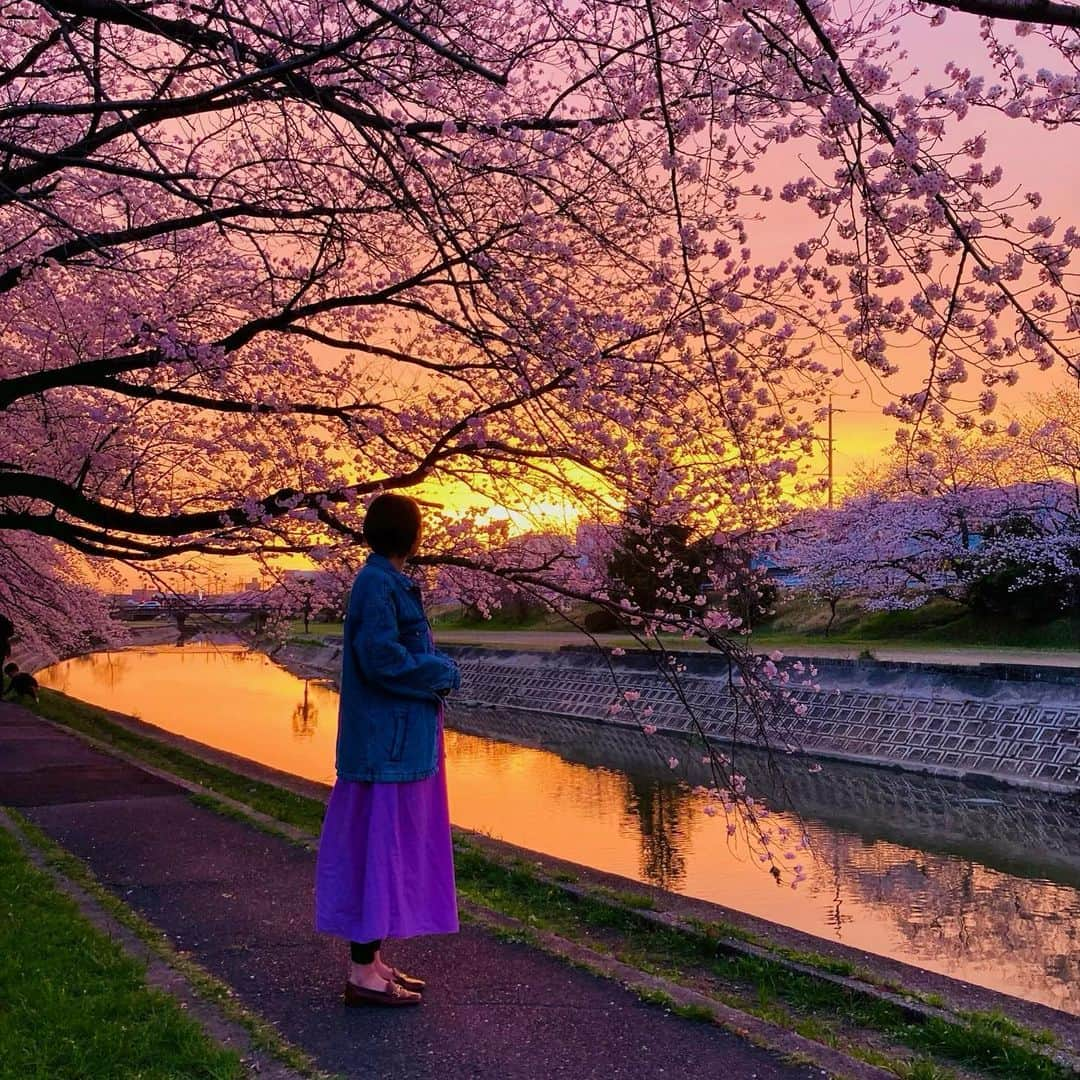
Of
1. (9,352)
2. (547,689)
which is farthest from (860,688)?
(9,352)

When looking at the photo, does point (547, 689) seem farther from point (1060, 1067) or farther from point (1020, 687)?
point (1060, 1067)

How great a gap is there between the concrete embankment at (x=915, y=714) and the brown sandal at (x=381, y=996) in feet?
25.2

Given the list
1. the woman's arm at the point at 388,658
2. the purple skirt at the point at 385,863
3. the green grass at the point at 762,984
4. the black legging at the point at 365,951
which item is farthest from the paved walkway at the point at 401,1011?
the woman's arm at the point at 388,658

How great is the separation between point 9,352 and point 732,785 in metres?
7.78

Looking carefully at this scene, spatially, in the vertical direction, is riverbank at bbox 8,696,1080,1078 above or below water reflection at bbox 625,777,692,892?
above

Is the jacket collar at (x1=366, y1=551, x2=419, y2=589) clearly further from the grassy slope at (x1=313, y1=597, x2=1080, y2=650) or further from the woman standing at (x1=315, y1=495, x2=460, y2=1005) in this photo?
the grassy slope at (x1=313, y1=597, x2=1080, y2=650)

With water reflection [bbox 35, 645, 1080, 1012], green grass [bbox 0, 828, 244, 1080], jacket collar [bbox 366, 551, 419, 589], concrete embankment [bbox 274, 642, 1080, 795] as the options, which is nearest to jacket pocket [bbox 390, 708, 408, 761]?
jacket collar [bbox 366, 551, 419, 589]

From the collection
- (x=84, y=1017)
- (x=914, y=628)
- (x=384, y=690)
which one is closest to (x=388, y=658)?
(x=384, y=690)

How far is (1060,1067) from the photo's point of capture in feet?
13.7

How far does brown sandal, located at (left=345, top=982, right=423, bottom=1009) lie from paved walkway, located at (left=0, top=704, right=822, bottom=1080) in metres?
0.05

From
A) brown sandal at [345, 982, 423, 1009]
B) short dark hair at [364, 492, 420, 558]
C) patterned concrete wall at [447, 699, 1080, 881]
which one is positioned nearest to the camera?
brown sandal at [345, 982, 423, 1009]

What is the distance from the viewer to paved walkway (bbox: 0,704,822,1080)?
13.0ft

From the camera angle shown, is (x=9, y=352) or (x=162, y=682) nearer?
(x=9, y=352)

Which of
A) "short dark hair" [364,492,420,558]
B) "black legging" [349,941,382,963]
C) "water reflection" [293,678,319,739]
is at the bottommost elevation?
"water reflection" [293,678,319,739]
